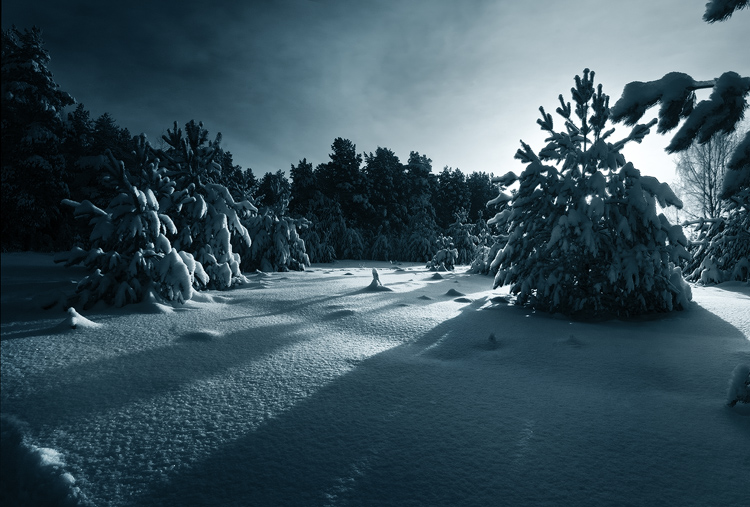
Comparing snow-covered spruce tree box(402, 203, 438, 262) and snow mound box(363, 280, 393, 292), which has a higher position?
snow-covered spruce tree box(402, 203, 438, 262)

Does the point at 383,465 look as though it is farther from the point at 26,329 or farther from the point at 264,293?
the point at 264,293

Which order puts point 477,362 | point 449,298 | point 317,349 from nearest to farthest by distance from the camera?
point 477,362, point 317,349, point 449,298

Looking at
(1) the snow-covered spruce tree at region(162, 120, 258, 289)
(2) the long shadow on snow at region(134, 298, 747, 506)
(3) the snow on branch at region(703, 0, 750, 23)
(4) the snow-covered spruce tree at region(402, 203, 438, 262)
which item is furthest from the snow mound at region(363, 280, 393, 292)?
(4) the snow-covered spruce tree at region(402, 203, 438, 262)

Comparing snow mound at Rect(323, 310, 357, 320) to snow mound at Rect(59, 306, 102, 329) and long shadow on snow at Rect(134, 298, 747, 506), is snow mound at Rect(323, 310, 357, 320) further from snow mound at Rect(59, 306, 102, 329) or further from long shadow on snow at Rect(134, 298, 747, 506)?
snow mound at Rect(59, 306, 102, 329)

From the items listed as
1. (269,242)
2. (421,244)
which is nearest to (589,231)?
(269,242)

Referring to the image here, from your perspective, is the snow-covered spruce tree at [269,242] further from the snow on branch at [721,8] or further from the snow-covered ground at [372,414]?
the snow on branch at [721,8]

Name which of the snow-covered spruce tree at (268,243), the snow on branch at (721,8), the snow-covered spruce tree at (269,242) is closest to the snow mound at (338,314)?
the snow on branch at (721,8)

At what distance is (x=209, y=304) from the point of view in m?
6.16

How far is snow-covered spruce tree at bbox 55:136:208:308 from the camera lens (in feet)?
18.5

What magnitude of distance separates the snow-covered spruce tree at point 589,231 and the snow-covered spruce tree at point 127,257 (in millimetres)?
5329

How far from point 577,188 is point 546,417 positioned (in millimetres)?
4657

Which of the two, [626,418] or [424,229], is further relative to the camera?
[424,229]

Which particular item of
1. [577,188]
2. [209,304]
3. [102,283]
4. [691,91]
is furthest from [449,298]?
[102,283]

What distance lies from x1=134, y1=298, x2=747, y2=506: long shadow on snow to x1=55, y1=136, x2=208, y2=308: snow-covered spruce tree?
426 centimetres
